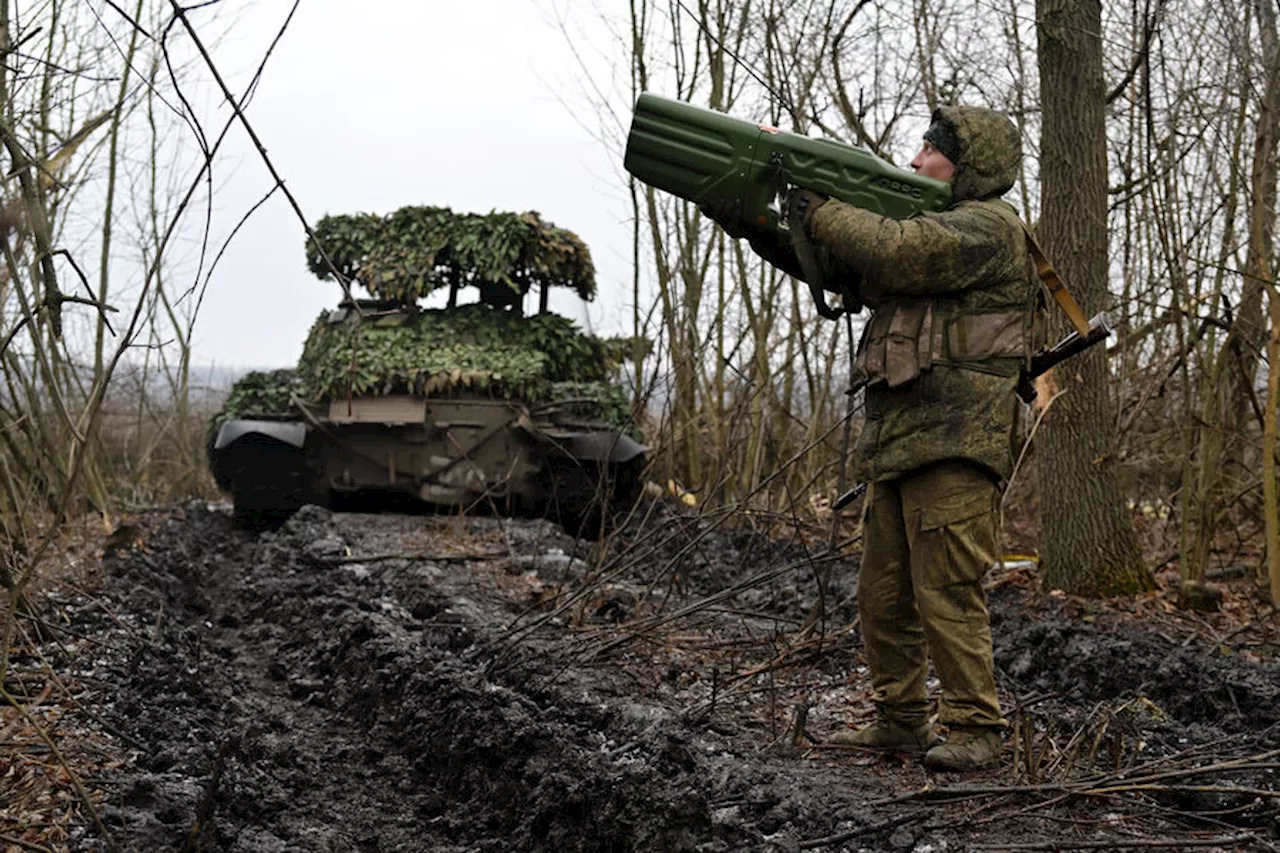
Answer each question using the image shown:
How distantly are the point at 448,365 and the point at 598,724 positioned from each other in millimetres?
6951

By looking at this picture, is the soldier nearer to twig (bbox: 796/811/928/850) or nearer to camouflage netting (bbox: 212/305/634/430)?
twig (bbox: 796/811/928/850)

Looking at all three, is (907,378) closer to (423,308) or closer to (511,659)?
(511,659)

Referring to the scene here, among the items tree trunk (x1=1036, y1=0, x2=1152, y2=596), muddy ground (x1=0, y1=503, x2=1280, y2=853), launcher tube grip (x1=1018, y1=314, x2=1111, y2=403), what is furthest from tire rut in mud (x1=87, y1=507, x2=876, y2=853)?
tree trunk (x1=1036, y1=0, x2=1152, y2=596)

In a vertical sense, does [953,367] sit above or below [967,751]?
above

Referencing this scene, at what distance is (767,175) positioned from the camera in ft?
12.7

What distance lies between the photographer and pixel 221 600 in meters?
8.21

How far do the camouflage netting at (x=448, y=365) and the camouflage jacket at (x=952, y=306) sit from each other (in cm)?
715

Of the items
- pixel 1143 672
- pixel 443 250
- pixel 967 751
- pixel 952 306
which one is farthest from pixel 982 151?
pixel 443 250

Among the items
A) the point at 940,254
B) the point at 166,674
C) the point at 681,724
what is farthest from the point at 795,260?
the point at 166,674

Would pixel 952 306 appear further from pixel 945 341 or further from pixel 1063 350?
pixel 1063 350

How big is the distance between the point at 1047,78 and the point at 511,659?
443 cm

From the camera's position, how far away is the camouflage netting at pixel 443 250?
1175cm

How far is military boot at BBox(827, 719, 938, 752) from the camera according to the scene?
4023mm

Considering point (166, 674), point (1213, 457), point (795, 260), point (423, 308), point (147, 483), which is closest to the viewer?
point (795, 260)
